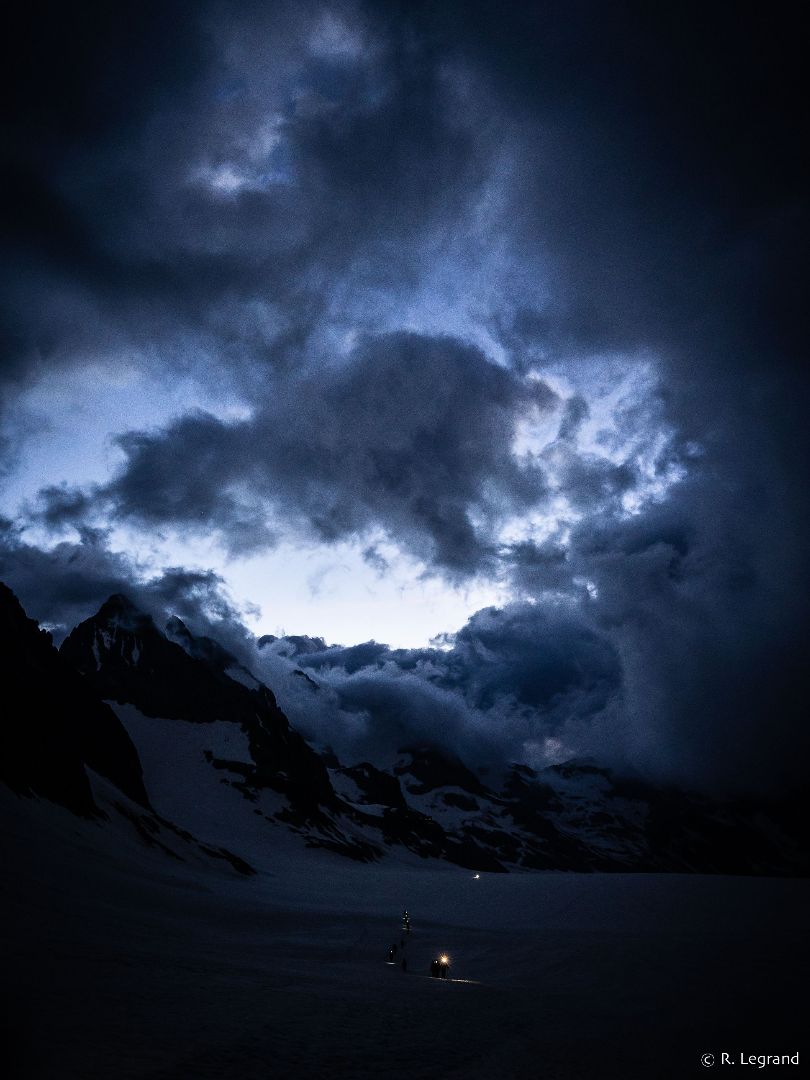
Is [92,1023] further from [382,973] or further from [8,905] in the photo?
[382,973]

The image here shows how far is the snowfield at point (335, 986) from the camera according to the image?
15031mm

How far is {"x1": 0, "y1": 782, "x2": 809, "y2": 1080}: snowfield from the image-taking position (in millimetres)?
15031

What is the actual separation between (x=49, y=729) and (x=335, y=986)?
69.6m

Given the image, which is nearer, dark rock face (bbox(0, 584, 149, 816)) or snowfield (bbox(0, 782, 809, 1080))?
snowfield (bbox(0, 782, 809, 1080))

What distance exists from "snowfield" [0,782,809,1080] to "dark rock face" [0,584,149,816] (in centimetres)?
1089

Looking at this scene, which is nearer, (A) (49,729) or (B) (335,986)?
(B) (335,986)

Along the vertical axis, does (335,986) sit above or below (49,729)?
below

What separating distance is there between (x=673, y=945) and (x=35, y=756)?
215 feet

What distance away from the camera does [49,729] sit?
80.0m

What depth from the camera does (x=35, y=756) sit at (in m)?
71.8

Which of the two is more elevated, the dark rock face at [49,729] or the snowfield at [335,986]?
the dark rock face at [49,729]

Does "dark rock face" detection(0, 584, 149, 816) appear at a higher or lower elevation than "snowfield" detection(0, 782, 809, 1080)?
higher

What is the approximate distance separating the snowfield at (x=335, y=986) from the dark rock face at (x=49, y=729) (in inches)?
429

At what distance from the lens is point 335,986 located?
24.5 metres
